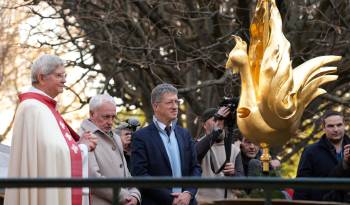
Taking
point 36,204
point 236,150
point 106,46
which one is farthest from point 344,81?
point 36,204

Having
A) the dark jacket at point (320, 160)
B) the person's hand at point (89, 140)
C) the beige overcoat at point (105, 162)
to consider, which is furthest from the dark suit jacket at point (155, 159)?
the dark jacket at point (320, 160)

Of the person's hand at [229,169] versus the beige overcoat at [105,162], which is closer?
the beige overcoat at [105,162]

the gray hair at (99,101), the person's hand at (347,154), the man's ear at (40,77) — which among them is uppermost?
the man's ear at (40,77)

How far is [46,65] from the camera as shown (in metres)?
8.70

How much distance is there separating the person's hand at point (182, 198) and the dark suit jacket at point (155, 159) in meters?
0.05

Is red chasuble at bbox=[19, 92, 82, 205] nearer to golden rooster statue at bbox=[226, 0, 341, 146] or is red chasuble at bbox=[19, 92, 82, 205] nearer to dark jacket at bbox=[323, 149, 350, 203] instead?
golden rooster statue at bbox=[226, 0, 341, 146]

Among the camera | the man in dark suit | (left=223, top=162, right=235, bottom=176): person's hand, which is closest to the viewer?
the man in dark suit

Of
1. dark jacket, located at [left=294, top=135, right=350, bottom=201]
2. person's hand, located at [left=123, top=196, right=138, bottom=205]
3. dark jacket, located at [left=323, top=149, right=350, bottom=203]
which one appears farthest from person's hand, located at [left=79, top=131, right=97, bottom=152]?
dark jacket, located at [left=294, top=135, right=350, bottom=201]

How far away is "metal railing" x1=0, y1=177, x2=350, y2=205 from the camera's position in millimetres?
5812

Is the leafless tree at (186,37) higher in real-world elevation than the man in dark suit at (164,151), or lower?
higher

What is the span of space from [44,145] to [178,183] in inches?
117

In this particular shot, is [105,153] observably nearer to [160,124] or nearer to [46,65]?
[160,124]

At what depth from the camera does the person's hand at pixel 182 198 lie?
9.43 m

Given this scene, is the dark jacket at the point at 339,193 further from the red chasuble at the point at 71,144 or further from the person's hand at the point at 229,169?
the red chasuble at the point at 71,144
